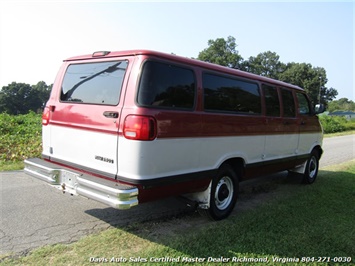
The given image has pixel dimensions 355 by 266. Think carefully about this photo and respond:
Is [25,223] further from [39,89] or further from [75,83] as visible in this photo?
[39,89]

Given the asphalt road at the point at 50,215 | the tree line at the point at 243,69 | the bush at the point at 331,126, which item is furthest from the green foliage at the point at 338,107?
the asphalt road at the point at 50,215

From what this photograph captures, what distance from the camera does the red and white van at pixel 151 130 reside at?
3.43m

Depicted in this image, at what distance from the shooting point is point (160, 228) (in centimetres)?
422

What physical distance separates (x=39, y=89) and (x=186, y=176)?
5230 centimetres

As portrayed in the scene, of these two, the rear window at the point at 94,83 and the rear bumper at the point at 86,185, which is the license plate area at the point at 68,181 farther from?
the rear window at the point at 94,83

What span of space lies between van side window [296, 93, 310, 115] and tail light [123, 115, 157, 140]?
4.44 metres

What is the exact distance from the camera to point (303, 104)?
273 inches

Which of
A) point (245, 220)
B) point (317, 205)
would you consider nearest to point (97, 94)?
A: point (245, 220)

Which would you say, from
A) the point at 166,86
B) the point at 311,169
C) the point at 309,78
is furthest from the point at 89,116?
the point at 309,78

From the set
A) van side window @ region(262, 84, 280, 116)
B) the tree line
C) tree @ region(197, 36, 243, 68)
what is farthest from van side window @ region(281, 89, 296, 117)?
tree @ region(197, 36, 243, 68)

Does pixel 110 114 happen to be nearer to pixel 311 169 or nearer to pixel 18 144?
pixel 311 169

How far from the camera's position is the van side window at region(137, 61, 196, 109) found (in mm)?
3466

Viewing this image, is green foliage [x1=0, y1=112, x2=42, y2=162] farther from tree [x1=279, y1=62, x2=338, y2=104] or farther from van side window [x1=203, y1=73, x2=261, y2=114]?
tree [x1=279, y1=62, x2=338, y2=104]

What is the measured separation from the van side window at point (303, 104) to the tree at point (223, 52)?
194 feet
